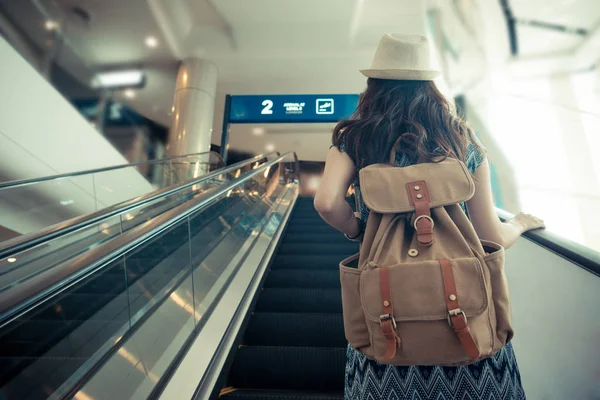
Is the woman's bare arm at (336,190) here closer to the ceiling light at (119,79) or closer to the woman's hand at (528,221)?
the woman's hand at (528,221)

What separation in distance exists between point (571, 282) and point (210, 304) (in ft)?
6.21

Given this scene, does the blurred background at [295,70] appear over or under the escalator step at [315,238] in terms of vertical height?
over

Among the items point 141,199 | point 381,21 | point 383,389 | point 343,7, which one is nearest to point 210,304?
point 141,199

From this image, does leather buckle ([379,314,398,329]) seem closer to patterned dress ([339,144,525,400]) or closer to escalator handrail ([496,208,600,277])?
patterned dress ([339,144,525,400])

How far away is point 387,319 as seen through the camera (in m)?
0.84

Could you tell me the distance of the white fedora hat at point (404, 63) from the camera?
108 centimetres

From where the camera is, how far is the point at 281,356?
2.09 meters

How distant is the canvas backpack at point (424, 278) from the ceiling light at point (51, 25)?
773 centimetres

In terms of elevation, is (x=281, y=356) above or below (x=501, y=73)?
below

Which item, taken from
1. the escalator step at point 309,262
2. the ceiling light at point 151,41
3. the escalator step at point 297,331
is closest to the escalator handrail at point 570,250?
the escalator step at point 297,331

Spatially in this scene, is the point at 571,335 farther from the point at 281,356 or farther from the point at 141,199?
the point at 141,199

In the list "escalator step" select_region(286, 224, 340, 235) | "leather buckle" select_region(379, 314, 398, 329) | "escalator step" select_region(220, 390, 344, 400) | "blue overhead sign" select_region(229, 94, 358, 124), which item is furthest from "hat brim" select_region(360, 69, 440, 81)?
"blue overhead sign" select_region(229, 94, 358, 124)

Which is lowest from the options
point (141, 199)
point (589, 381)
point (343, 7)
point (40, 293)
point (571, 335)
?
point (589, 381)

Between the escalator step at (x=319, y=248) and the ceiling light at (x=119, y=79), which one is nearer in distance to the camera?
the escalator step at (x=319, y=248)
